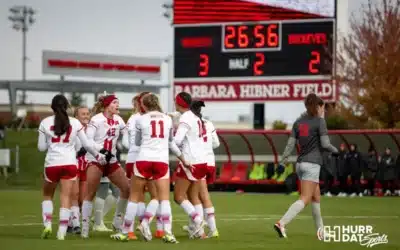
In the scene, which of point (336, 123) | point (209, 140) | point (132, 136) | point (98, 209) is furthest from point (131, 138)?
point (336, 123)

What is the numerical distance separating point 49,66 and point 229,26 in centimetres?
4538

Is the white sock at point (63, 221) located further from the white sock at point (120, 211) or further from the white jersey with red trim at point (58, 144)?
the white sock at point (120, 211)

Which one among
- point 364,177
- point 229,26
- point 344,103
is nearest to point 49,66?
point 344,103

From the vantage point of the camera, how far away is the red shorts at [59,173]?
58.0 feet

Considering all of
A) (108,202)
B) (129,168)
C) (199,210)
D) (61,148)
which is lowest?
(108,202)

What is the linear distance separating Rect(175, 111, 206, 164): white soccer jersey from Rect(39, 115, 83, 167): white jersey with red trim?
67.6 inches

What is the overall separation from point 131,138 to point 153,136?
498 mm

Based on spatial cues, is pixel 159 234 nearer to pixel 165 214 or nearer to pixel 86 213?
pixel 165 214

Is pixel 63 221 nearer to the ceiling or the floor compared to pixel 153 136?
nearer to the floor

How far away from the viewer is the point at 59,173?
17.7 metres

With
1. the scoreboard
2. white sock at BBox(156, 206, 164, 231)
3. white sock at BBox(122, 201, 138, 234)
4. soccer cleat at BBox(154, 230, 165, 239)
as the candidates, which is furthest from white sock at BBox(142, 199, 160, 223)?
the scoreboard

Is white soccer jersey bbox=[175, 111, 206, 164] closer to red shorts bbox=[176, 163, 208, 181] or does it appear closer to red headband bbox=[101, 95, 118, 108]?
red shorts bbox=[176, 163, 208, 181]

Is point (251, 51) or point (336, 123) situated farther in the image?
point (336, 123)

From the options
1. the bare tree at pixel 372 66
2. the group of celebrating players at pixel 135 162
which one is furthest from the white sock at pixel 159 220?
the bare tree at pixel 372 66
